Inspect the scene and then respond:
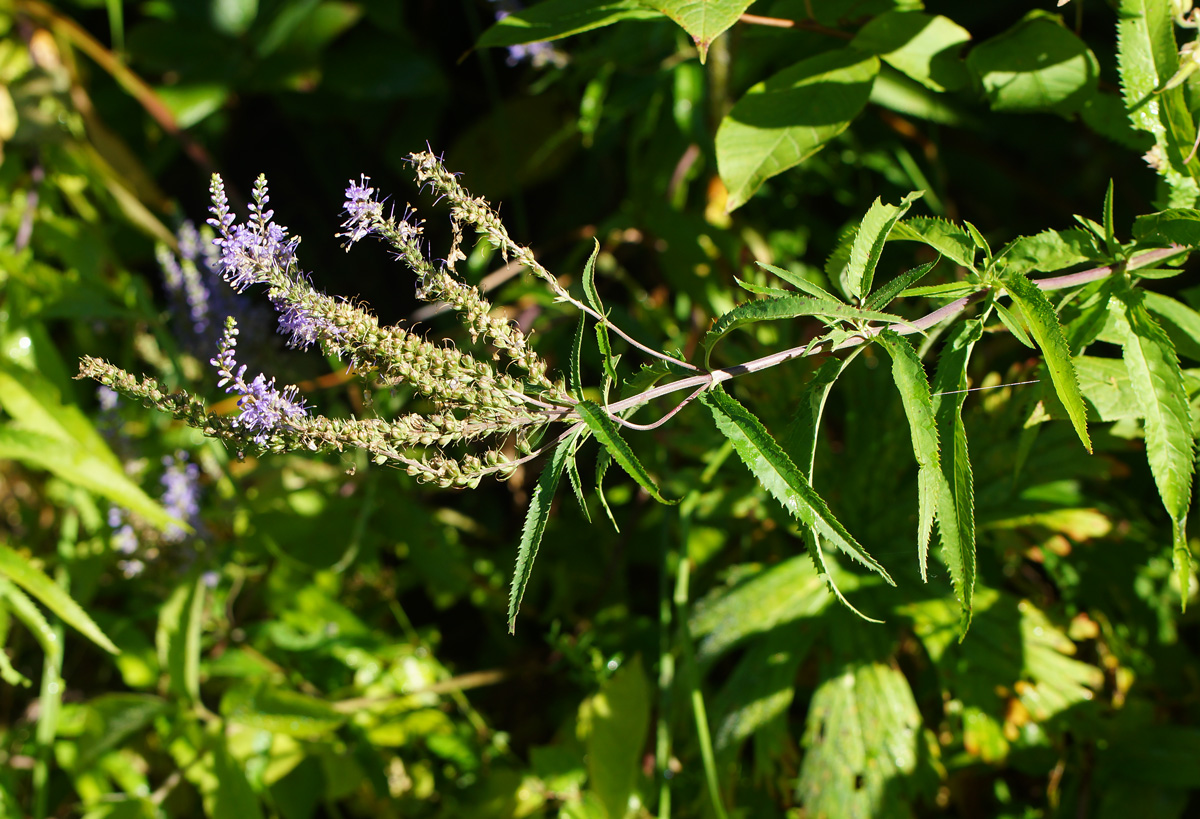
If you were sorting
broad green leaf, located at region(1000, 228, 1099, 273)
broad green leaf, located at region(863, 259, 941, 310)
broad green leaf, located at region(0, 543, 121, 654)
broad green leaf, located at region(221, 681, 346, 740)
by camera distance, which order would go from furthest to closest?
broad green leaf, located at region(221, 681, 346, 740)
broad green leaf, located at region(0, 543, 121, 654)
broad green leaf, located at region(1000, 228, 1099, 273)
broad green leaf, located at region(863, 259, 941, 310)

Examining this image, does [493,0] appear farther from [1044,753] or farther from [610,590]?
[1044,753]

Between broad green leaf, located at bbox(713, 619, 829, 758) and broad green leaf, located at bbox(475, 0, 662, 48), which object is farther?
broad green leaf, located at bbox(713, 619, 829, 758)

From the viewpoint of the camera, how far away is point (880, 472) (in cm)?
158

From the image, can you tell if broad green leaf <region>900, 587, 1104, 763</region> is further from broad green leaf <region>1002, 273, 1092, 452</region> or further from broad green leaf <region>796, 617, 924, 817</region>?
broad green leaf <region>1002, 273, 1092, 452</region>

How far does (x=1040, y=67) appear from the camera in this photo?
1205 millimetres

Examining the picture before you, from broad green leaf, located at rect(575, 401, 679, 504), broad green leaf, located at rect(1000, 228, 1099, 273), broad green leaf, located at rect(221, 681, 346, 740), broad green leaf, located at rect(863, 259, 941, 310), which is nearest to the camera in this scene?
broad green leaf, located at rect(575, 401, 679, 504)

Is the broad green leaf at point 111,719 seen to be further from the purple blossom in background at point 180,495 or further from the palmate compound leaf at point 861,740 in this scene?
the palmate compound leaf at point 861,740

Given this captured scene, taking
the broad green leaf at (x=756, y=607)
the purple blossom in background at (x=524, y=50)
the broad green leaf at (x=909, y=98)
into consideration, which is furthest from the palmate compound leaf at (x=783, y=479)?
the purple blossom in background at (x=524, y=50)

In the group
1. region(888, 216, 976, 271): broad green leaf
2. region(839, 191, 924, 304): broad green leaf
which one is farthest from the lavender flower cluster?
region(888, 216, 976, 271): broad green leaf

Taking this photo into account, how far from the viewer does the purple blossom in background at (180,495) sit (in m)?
1.73

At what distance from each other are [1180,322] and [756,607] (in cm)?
81

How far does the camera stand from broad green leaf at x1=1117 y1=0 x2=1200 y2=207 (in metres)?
1.02

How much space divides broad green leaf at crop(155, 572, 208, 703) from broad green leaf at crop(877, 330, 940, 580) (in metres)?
1.40

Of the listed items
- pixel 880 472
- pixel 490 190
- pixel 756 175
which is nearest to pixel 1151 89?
pixel 756 175
